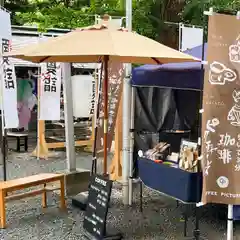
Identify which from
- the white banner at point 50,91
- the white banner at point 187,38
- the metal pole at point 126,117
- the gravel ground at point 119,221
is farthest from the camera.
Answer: the white banner at point 50,91

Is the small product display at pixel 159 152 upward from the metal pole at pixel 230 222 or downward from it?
upward

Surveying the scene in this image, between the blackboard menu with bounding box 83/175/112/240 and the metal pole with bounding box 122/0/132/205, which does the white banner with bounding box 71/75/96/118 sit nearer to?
the metal pole with bounding box 122/0/132/205

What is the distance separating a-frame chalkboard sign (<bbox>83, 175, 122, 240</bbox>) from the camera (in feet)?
15.9

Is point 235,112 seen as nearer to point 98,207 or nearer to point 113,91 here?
point 98,207

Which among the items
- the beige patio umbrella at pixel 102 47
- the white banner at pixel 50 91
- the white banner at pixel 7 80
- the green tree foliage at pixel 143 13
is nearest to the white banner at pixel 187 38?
the green tree foliage at pixel 143 13

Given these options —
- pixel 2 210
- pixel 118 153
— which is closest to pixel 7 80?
pixel 2 210

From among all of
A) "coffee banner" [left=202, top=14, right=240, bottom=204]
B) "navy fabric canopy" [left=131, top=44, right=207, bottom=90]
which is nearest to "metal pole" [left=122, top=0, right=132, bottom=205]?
"navy fabric canopy" [left=131, top=44, right=207, bottom=90]

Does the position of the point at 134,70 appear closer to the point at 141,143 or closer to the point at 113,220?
the point at 141,143

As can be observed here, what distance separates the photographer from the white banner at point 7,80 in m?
6.51

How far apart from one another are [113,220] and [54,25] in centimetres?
715

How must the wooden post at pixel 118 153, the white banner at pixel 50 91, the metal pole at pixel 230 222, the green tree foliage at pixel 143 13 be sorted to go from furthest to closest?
the green tree foliage at pixel 143 13, the white banner at pixel 50 91, the wooden post at pixel 118 153, the metal pole at pixel 230 222

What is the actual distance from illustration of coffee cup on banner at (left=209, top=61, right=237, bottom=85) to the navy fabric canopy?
584 mm

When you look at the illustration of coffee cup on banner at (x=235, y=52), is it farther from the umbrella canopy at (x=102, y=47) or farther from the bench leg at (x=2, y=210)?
Answer: the bench leg at (x=2, y=210)

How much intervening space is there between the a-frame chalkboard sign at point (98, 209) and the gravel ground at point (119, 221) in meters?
0.25
